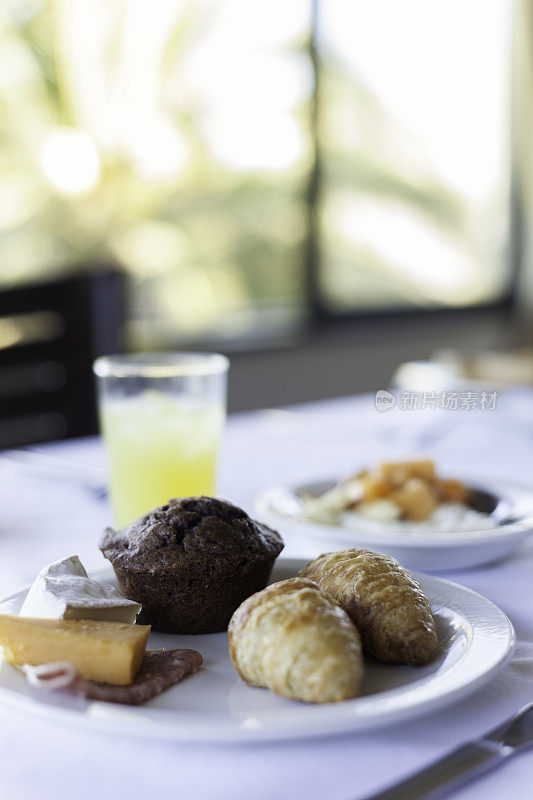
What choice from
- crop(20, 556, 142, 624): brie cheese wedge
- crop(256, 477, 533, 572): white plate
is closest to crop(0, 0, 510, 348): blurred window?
crop(256, 477, 533, 572): white plate

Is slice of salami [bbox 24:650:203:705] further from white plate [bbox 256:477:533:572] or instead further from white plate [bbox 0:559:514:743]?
white plate [bbox 256:477:533:572]

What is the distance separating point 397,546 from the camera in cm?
79

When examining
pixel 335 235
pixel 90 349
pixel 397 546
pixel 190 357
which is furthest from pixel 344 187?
pixel 397 546

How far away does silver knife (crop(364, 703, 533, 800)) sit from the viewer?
1.52ft

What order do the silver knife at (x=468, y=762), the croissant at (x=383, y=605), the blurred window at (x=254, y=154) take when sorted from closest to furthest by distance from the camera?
the silver knife at (x=468, y=762) < the croissant at (x=383, y=605) < the blurred window at (x=254, y=154)

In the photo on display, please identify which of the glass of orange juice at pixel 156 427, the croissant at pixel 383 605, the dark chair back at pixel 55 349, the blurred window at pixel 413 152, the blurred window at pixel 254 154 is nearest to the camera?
the croissant at pixel 383 605

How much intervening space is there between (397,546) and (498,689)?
22 centimetres

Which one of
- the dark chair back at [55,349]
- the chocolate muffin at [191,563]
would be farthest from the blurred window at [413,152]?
the chocolate muffin at [191,563]

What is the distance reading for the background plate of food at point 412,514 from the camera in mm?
797

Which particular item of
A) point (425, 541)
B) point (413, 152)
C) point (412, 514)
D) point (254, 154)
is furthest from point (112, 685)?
point (413, 152)

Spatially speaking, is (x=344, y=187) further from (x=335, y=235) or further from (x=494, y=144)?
(x=494, y=144)

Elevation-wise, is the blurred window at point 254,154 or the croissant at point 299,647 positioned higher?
the blurred window at point 254,154

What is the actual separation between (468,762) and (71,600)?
0.25 metres

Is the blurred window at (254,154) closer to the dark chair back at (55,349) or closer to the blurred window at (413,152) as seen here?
the blurred window at (413,152)
